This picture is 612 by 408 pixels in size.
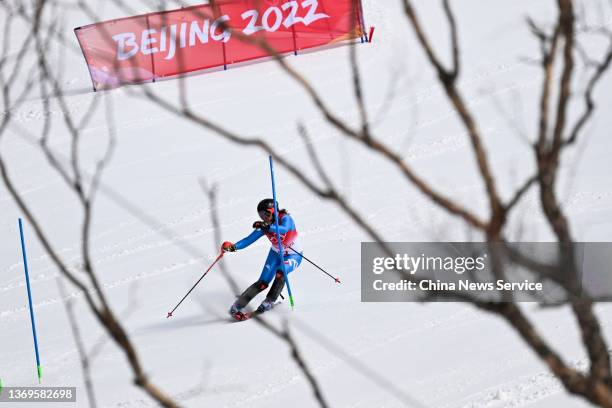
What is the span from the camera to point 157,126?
1848cm

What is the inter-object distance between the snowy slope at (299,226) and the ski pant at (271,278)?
280 millimetres

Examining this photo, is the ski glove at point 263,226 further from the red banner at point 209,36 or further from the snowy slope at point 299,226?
the red banner at point 209,36

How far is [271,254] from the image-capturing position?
10.5m

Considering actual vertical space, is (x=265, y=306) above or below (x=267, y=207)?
below

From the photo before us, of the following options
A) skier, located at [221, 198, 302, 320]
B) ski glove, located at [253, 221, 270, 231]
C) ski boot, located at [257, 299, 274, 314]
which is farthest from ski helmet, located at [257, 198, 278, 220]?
ski boot, located at [257, 299, 274, 314]

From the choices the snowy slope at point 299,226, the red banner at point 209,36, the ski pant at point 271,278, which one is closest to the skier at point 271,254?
the ski pant at point 271,278

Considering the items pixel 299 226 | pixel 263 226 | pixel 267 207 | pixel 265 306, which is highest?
pixel 267 207

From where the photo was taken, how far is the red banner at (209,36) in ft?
61.2

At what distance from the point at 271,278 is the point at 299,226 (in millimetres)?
3358

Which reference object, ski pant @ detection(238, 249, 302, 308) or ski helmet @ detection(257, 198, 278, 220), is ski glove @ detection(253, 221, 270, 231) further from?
ski pant @ detection(238, 249, 302, 308)

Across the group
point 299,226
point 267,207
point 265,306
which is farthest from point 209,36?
point 265,306

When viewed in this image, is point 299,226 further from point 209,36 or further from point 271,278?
point 209,36

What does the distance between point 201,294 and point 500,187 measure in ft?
15.4

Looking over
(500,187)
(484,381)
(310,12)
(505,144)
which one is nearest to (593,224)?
(500,187)
